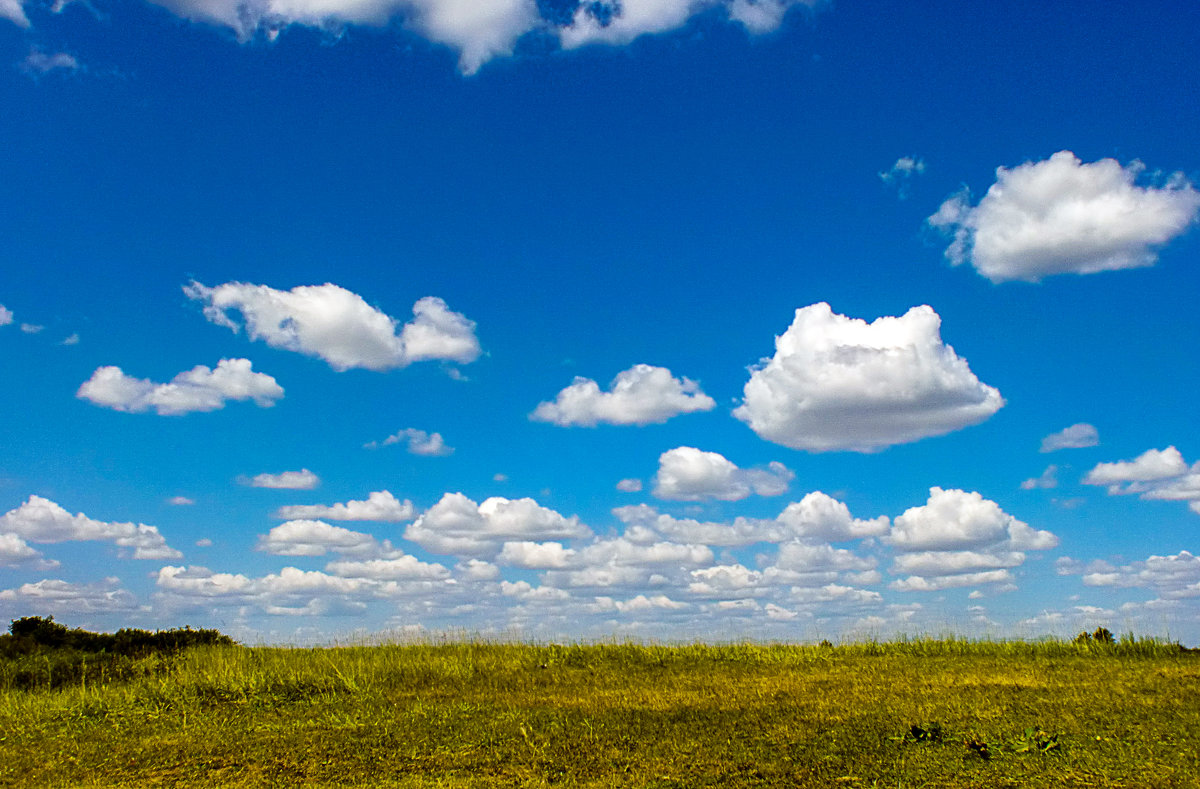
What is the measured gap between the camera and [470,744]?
11.3 metres

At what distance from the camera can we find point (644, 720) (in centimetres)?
1239

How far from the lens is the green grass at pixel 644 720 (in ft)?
31.6

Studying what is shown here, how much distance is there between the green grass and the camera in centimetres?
962

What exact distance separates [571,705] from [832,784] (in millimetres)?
5878

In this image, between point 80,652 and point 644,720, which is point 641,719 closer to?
point 644,720

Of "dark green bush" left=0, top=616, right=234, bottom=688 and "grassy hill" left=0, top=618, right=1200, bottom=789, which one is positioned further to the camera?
"dark green bush" left=0, top=616, right=234, bottom=688

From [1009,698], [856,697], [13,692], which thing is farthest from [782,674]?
[13,692]

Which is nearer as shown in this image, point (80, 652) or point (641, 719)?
point (641, 719)

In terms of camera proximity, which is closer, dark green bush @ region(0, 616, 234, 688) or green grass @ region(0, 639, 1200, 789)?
green grass @ region(0, 639, 1200, 789)

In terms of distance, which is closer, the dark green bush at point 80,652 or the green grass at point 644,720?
the green grass at point 644,720

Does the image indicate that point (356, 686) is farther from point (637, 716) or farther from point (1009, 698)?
point (1009, 698)

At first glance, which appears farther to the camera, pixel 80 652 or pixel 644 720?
pixel 80 652

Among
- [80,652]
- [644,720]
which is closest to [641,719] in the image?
[644,720]

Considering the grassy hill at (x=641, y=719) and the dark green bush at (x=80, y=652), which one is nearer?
the grassy hill at (x=641, y=719)
